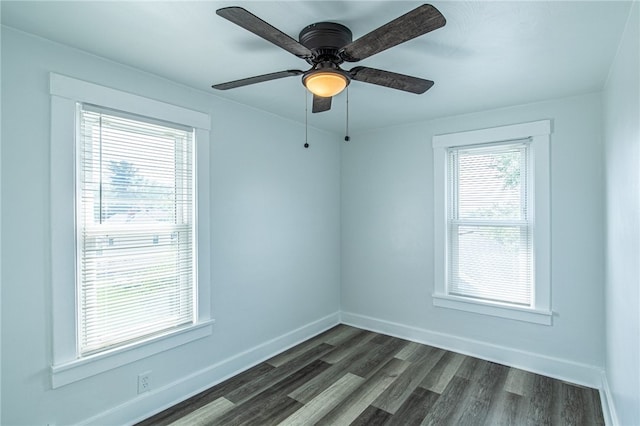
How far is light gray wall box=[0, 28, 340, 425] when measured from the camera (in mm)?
1785

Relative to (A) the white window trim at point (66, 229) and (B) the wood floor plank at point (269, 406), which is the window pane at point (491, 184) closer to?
(B) the wood floor plank at point (269, 406)

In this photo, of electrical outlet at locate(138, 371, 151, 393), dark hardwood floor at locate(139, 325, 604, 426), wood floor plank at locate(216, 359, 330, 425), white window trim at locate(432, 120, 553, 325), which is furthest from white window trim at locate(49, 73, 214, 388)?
white window trim at locate(432, 120, 553, 325)

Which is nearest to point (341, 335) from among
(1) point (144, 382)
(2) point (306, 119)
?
(1) point (144, 382)

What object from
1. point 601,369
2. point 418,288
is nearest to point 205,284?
point 418,288

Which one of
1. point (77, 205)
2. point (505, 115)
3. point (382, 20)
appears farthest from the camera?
point (505, 115)

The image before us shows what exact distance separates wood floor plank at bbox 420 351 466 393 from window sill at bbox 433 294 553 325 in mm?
481

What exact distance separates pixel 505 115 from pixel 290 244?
2.49m

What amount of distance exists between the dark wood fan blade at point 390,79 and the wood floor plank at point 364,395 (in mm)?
2273

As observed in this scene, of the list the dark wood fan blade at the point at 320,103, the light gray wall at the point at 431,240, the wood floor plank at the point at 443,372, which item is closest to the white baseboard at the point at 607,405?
the light gray wall at the point at 431,240

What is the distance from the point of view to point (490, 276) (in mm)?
3227

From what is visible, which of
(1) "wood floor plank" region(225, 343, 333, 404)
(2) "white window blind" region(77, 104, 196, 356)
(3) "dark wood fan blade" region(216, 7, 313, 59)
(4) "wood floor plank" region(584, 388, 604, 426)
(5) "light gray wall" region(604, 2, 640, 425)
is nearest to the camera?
(3) "dark wood fan blade" region(216, 7, 313, 59)

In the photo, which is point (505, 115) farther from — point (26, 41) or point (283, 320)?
point (26, 41)

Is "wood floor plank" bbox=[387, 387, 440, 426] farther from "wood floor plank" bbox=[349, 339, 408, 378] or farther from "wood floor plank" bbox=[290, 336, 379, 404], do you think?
"wood floor plank" bbox=[290, 336, 379, 404]

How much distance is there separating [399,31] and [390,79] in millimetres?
492
